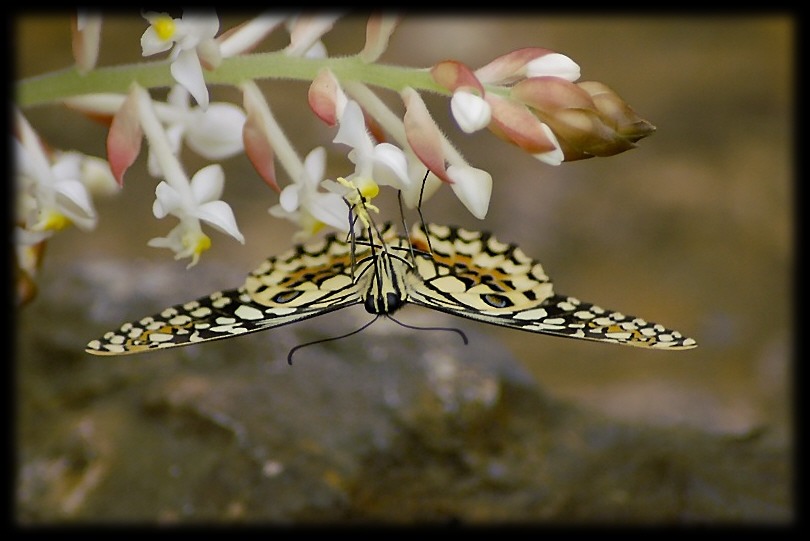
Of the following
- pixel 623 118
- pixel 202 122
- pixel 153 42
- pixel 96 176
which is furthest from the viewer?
pixel 96 176

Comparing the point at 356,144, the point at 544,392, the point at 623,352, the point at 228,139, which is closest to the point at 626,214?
the point at 623,352

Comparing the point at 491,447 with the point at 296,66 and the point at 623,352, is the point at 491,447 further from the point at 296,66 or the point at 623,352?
the point at 623,352

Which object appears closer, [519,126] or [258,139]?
[519,126]

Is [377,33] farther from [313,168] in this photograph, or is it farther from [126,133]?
[126,133]

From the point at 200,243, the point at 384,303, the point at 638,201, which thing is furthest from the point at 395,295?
the point at 638,201

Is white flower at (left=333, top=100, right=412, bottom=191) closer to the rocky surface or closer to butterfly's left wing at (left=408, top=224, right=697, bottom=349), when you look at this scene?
butterfly's left wing at (left=408, top=224, right=697, bottom=349)

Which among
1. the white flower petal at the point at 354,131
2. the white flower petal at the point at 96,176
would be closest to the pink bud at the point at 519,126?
the white flower petal at the point at 354,131

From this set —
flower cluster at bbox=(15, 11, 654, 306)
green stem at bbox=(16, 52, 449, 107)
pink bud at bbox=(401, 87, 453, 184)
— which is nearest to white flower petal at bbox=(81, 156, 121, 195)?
flower cluster at bbox=(15, 11, 654, 306)
